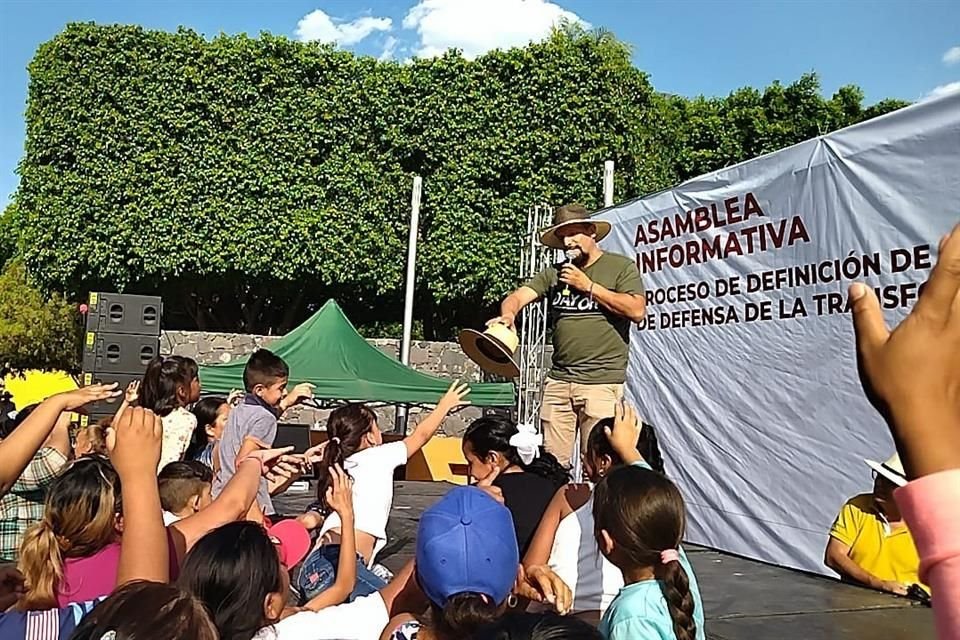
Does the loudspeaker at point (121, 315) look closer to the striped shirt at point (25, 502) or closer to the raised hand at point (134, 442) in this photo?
the striped shirt at point (25, 502)

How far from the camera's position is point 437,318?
55.8ft

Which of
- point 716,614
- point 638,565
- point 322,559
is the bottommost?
point 716,614

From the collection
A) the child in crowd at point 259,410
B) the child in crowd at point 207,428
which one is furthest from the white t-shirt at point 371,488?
the child in crowd at point 207,428

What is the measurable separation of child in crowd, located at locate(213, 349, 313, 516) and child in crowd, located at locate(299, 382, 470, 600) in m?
0.40

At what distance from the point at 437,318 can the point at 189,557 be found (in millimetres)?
15211

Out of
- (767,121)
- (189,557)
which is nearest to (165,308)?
(767,121)

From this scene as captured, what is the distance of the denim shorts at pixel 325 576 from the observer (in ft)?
9.04

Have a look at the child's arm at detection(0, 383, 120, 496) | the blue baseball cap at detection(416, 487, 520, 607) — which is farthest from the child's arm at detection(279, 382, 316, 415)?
the blue baseball cap at detection(416, 487, 520, 607)

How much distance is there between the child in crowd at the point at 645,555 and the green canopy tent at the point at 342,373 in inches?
313

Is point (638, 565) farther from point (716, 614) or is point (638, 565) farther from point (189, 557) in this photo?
point (716, 614)

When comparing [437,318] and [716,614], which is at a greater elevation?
[437,318]

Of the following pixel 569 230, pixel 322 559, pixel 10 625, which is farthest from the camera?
pixel 569 230

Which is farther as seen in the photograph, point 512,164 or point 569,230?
point 512,164

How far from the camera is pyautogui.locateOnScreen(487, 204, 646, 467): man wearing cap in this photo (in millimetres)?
4055
